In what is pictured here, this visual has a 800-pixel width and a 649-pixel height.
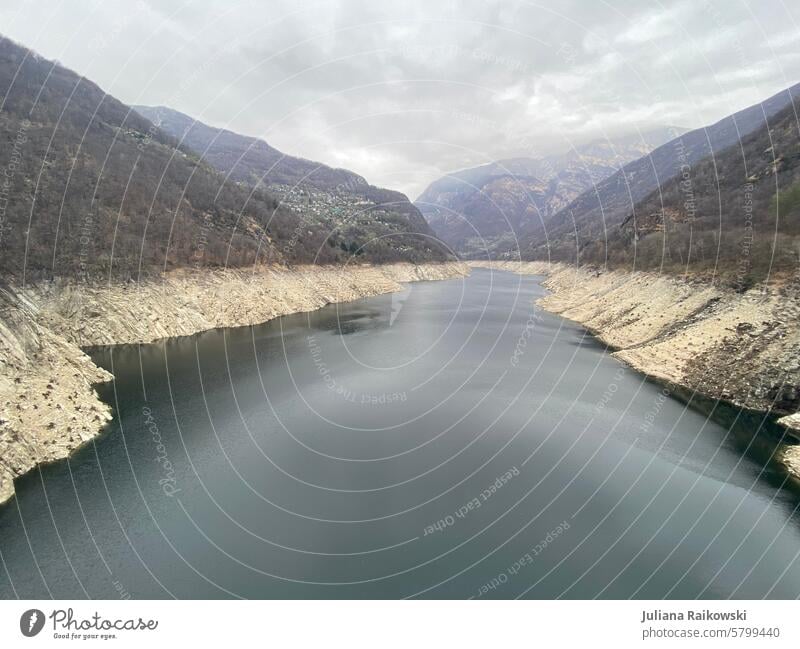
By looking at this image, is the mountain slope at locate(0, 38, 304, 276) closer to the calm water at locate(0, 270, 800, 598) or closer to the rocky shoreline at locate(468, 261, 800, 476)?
the calm water at locate(0, 270, 800, 598)

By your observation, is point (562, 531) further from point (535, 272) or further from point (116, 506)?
point (535, 272)

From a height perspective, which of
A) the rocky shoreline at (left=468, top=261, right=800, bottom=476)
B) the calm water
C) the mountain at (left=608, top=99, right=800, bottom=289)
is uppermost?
the mountain at (left=608, top=99, right=800, bottom=289)

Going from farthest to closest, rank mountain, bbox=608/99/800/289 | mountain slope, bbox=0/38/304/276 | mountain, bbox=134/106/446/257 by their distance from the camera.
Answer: mountain, bbox=134/106/446/257 < mountain slope, bbox=0/38/304/276 < mountain, bbox=608/99/800/289

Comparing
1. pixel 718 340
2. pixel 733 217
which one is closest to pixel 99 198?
pixel 718 340

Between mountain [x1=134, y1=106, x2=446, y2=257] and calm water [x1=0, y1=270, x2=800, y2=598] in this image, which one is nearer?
calm water [x1=0, y1=270, x2=800, y2=598]

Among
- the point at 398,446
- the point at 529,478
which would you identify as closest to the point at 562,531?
the point at 529,478

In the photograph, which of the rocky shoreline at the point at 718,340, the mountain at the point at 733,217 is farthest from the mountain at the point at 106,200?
the mountain at the point at 733,217

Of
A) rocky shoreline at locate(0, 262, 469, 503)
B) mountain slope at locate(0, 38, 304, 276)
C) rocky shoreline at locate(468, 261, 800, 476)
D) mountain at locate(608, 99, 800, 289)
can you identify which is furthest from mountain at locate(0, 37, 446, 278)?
mountain at locate(608, 99, 800, 289)
